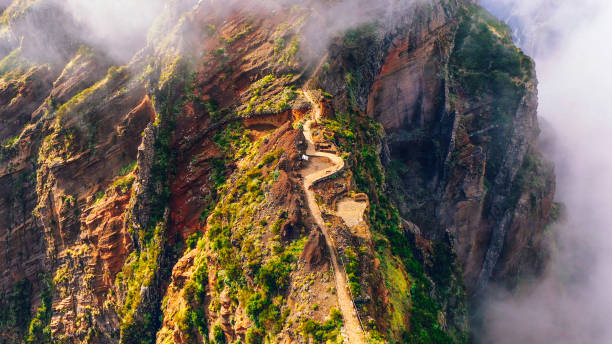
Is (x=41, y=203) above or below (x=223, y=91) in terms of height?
below

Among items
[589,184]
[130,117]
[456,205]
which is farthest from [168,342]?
[589,184]

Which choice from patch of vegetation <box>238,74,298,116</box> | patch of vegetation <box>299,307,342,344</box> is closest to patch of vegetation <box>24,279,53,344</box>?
patch of vegetation <box>238,74,298,116</box>

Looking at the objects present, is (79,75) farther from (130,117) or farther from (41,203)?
(41,203)

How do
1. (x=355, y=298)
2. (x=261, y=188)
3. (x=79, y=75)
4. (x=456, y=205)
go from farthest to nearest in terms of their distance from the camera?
(x=456, y=205) → (x=79, y=75) → (x=261, y=188) → (x=355, y=298)

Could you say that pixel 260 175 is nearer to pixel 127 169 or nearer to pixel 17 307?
pixel 127 169

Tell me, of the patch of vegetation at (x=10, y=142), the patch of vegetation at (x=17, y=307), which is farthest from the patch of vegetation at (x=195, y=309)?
the patch of vegetation at (x=10, y=142)

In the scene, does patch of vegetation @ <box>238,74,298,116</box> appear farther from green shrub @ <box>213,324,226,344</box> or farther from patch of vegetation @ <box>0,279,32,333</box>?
patch of vegetation @ <box>0,279,32,333</box>
